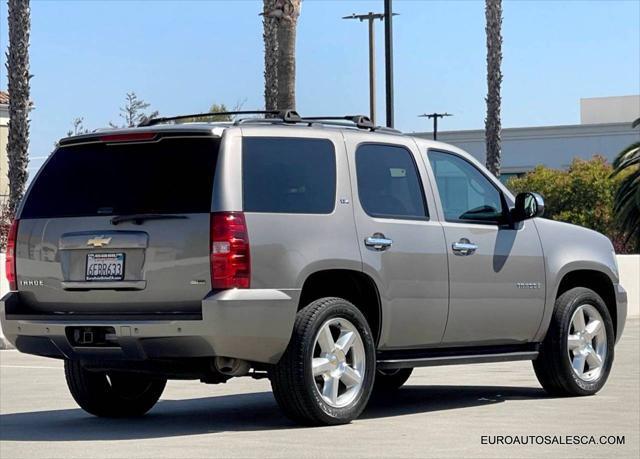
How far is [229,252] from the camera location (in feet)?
32.8

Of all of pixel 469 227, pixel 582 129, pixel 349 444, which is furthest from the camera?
pixel 582 129

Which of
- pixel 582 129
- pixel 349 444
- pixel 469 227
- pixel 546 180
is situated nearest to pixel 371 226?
pixel 469 227

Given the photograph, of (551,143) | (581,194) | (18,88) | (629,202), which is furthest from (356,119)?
(551,143)

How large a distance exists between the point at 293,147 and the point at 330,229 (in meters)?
0.65

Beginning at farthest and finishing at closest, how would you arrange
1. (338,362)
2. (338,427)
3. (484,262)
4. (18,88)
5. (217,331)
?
(18,88)
(484,262)
(338,362)
(338,427)
(217,331)

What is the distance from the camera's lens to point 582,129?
88188 millimetres

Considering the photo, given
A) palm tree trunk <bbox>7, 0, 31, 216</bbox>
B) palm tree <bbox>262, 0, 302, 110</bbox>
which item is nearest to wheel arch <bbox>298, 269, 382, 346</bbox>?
palm tree <bbox>262, 0, 302, 110</bbox>

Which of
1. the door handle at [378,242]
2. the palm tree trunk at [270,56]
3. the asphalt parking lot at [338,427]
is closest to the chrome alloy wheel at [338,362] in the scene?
the asphalt parking lot at [338,427]

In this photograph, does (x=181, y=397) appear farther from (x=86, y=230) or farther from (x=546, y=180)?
(x=546, y=180)

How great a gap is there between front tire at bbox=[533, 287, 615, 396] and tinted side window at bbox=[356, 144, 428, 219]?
1792 millimetres

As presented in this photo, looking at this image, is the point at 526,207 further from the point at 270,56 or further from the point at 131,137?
the point at 270,56

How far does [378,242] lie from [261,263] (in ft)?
3.98

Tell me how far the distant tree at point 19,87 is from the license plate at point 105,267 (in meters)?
21.1

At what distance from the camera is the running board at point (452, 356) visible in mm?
11328
